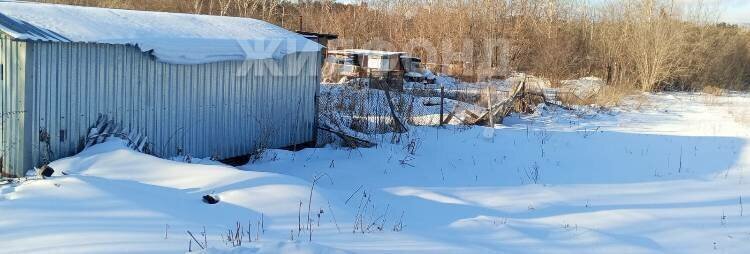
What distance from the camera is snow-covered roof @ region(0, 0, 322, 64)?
7660 millimetres

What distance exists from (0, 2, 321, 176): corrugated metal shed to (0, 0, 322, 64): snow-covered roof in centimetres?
12

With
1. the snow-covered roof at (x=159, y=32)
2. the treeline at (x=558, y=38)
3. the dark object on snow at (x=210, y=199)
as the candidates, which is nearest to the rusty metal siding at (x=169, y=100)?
the snow-covered roof at (x=159, y=32)

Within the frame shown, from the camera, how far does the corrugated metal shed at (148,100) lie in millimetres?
7328

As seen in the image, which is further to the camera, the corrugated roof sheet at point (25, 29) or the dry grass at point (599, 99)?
the dry grass at point (599, 99)

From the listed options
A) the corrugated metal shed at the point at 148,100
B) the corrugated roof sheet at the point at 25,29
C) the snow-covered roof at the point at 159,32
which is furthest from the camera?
the snow-covered roof at the point at 159,32

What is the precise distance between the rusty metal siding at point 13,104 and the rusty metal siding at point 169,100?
0.11m

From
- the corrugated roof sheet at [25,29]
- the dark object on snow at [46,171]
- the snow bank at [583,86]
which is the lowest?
the dark object on snow at [46,171]

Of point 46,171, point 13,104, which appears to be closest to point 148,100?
point 13,104

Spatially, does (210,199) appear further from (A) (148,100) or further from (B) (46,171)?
(A) (148,100)

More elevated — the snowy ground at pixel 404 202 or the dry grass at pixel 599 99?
the dry grass at pixel 599 99

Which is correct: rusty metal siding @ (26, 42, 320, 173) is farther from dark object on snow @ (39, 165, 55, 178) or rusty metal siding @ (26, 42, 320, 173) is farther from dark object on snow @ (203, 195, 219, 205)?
dark object on snow @ (203, 195, 219, 205)

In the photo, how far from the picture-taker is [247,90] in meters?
10.5

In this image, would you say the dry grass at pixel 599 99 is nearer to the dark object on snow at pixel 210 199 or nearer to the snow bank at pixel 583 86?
the snow bank at pixel 583 86

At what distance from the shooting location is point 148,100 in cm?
872
